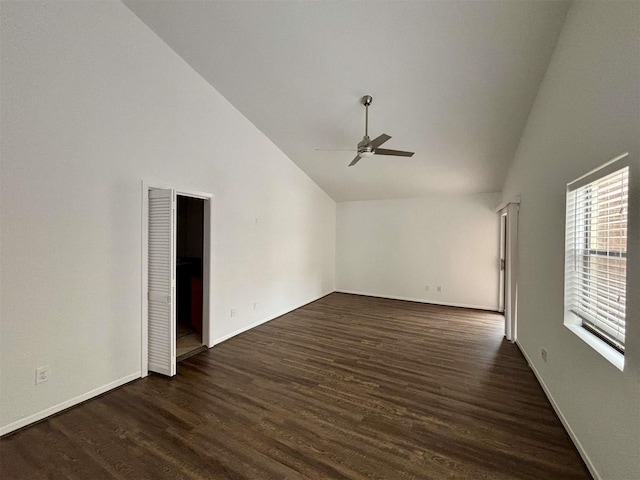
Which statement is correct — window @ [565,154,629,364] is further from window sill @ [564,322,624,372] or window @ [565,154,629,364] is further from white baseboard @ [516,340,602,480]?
white baseboard @ [516,340,602,480]

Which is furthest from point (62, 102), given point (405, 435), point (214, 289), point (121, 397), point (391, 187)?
point (391, 187)

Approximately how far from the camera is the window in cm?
166

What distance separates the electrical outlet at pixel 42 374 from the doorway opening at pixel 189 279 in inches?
47.9

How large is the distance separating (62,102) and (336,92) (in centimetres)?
274

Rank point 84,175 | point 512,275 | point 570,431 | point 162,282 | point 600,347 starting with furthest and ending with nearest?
point 512,275, point 162,282, point 84,175, point 570,431, point 600,347

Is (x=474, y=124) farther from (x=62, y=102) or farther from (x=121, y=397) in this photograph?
(x=121, y=397)

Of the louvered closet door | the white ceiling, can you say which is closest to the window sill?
the white ceiling

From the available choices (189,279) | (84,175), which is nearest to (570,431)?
(84,175)

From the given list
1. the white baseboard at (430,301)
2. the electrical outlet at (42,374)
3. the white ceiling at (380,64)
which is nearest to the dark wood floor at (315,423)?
the electrical outlet at (42,374)

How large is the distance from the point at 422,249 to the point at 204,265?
15.8ft

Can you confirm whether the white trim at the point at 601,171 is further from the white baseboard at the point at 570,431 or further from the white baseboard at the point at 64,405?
the white baseboard at the point at 64,405

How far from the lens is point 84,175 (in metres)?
2.50

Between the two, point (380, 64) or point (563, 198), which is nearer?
point (563, 198)

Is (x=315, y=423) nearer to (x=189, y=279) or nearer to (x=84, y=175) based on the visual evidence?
(x=84, y=175)
